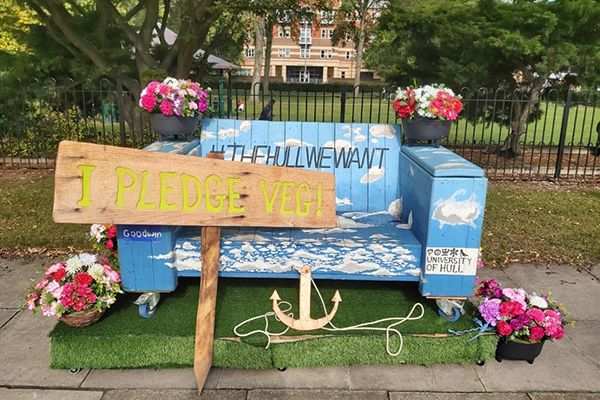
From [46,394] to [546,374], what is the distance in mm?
2768

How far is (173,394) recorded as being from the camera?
256cm

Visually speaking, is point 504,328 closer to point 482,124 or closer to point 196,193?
point 196,193

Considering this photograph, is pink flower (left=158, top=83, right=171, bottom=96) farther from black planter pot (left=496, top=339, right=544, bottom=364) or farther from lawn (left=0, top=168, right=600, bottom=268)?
black planter pot (left=496, top=339, right=544, bottom=364)

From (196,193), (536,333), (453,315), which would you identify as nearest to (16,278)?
(196,193)

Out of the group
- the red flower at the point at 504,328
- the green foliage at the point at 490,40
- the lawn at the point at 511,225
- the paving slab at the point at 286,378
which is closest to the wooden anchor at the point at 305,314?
the paving slab at the point at 286,378

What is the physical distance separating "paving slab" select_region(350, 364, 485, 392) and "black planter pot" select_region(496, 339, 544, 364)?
22 cm

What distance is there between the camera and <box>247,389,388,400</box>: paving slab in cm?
254

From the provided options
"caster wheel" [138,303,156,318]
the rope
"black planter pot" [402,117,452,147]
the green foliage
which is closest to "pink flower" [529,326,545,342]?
the rope

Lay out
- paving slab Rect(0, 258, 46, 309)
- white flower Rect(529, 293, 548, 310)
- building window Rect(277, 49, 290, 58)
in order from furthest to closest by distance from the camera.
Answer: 1. building window Rect(277, 49, 290, 58)
2. paving slab Rect(0, 258, 46, 309)
3. white flower Rect(529, 293, 548, 310)

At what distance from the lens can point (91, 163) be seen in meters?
2.60

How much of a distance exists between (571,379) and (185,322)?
2287 millimetres

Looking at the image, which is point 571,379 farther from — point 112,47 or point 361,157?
point 112,47

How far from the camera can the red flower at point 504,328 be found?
280 cm

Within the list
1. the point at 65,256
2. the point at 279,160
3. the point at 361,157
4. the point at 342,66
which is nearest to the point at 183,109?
the point at 279,160
